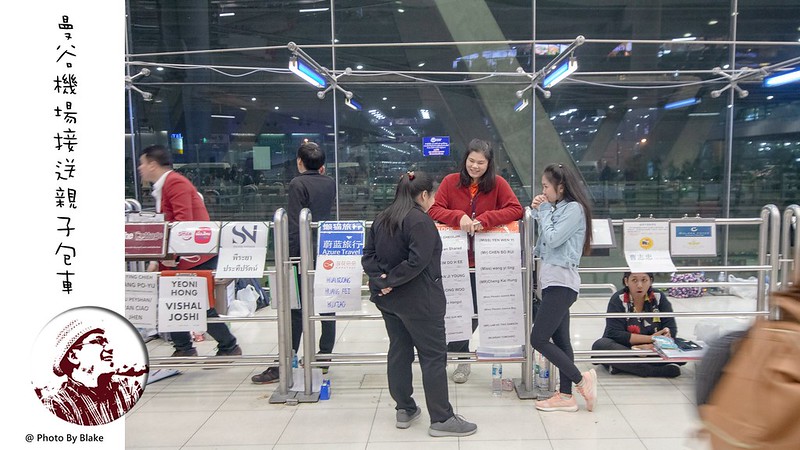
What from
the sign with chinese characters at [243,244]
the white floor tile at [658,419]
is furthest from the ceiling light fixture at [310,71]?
the white floor tile at [658,419]

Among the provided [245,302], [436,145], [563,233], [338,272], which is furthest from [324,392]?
[436,145]

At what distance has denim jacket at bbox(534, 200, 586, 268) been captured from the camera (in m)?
3.14

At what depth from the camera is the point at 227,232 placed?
3.72m

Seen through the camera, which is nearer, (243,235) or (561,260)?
(561,260)

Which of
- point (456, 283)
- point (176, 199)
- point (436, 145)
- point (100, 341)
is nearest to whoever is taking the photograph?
point (100, 341)

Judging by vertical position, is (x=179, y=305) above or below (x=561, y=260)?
below

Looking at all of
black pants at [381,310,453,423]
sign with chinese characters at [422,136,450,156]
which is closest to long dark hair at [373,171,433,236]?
black pants at [381,310,453,423]

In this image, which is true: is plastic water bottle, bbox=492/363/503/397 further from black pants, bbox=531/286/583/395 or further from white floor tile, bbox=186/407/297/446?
white floor tile, bbox=186/407/297/446

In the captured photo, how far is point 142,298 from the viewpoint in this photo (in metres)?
3.70

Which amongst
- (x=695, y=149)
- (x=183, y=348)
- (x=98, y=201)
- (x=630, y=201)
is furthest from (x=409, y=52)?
(x=98, y=201)

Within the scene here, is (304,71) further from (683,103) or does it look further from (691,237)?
(683,103)

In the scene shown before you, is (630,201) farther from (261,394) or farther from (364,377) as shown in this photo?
(261,394)

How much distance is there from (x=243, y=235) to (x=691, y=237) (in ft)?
10.8

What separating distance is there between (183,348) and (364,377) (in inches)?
60.6
